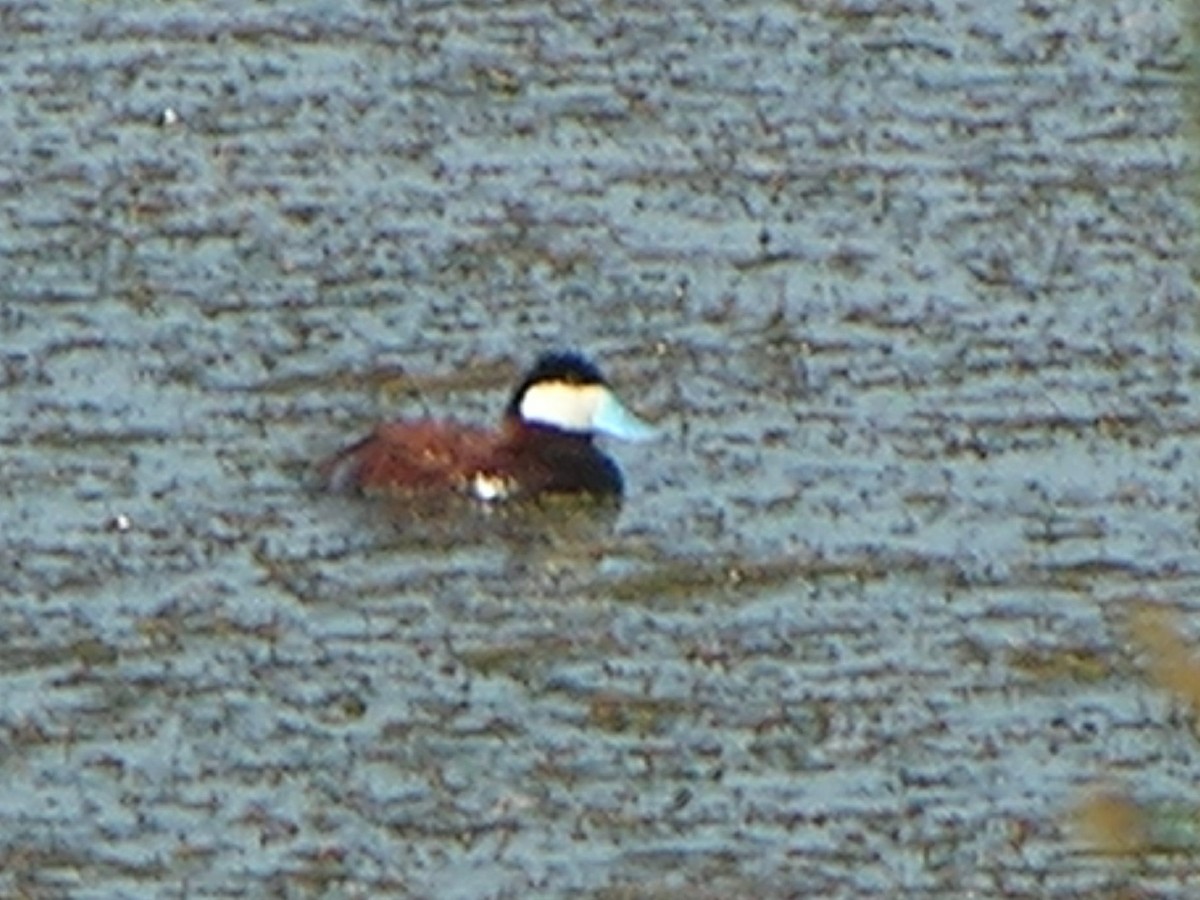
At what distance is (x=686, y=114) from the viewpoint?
12.1 m

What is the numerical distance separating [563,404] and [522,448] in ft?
0.79

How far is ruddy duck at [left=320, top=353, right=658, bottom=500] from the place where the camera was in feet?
32.0

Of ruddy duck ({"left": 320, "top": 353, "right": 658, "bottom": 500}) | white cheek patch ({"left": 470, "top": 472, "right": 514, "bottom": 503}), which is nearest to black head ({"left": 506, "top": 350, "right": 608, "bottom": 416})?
ruddy duck ({"left": 320, "top": 353, "right": 658, "bottom": 500})

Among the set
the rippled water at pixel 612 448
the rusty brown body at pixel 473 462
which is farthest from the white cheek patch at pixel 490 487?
the rippled water at pixel 612 448

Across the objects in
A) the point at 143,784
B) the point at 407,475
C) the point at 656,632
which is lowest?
the point at 143,784

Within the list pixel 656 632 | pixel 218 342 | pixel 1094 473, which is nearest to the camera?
pixel 656 632

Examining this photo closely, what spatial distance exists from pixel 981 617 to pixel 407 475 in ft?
5.22

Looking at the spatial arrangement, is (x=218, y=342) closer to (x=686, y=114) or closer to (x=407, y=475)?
(x=407, y=475)

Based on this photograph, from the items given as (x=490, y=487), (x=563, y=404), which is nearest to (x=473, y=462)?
(x=490, y=487)

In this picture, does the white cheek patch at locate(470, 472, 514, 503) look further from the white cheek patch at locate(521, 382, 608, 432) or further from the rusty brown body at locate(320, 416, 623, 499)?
the white cheek patch at locate(521, 382, 608, 432)

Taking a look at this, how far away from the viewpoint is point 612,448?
1009 cm

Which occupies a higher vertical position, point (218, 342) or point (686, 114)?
point (686, 114)

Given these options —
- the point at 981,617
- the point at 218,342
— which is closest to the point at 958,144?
the point at 218,342

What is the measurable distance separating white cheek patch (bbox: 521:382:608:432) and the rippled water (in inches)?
7.6
